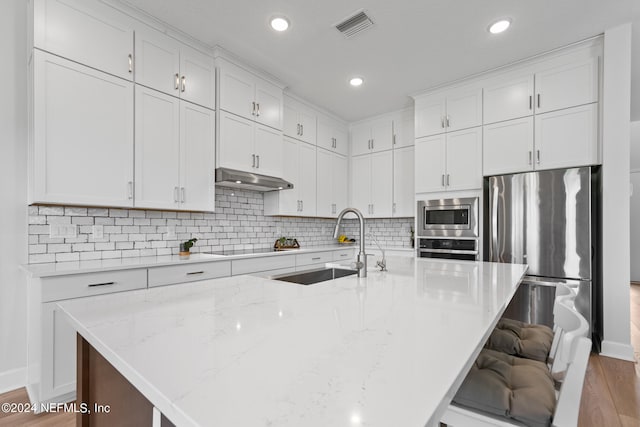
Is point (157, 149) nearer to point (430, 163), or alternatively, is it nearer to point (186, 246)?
point (186, 246)

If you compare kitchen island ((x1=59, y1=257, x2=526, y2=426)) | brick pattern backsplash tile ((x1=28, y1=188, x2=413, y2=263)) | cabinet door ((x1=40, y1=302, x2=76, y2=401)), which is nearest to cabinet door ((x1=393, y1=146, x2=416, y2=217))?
brick pattern backsplash tile ((x1=28, y1=188, x2=413, y2=263))

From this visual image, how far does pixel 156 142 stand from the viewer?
2.59m

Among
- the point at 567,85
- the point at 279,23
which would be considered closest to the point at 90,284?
the point at 279,23

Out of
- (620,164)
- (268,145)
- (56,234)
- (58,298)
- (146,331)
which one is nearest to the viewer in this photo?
(146,331)

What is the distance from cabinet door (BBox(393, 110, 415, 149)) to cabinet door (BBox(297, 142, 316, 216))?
1.22m

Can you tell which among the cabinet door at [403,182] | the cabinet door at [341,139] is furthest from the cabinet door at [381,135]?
the cabinet door at [341,139]

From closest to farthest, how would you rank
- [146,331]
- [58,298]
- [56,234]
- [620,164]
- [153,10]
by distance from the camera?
[146,331] → [58,298] → [56,234] → [153,10] → [620,164]

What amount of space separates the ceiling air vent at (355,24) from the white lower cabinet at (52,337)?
2656 millimetres

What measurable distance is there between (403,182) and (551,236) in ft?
6.34

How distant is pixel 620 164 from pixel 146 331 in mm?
3614

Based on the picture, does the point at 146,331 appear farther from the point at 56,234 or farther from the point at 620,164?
the point at 620,164

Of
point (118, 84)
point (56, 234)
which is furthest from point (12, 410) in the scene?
point (118, 84)

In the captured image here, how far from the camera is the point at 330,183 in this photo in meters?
4.64

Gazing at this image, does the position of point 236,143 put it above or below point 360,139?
Result: below
